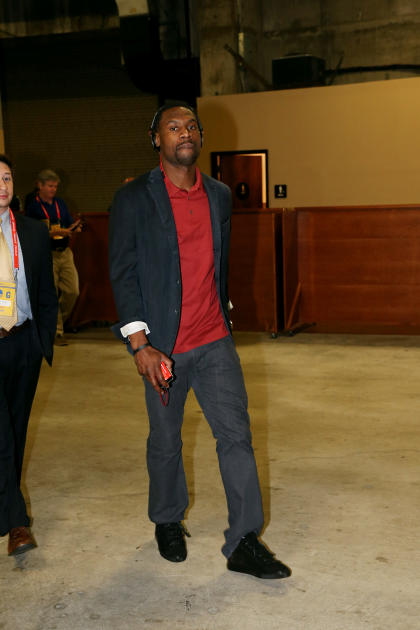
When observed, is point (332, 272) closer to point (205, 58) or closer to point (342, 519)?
point (342, 519)

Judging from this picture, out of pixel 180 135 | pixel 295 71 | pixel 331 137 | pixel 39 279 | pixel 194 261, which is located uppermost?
pixel 295 71

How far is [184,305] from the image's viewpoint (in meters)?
3.03

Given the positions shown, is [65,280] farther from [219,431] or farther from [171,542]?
[219,431]

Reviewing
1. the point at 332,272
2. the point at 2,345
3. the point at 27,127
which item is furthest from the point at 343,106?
the point at 2,345

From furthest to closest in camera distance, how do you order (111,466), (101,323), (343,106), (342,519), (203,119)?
(203,119), (343,106), (101,323), (111,466), (342,519)

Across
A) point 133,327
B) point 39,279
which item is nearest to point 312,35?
point 39,279

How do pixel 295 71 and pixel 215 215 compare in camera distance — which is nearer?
pixel 215 215

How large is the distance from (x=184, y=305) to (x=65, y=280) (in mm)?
5785

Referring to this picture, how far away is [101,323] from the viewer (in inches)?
400

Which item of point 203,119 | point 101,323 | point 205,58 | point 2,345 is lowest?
point 101,323

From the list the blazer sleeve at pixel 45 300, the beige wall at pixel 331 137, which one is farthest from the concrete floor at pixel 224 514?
the beige wall at pixel 331 137

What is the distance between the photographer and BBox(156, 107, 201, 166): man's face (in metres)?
2.92

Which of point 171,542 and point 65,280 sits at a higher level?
point 65,280

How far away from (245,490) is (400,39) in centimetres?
1186
